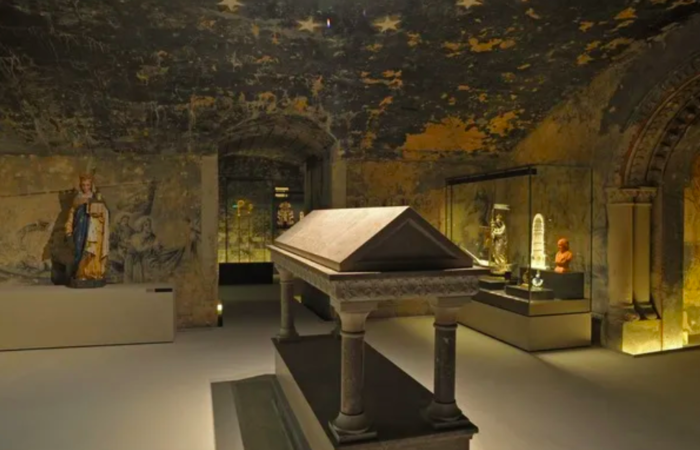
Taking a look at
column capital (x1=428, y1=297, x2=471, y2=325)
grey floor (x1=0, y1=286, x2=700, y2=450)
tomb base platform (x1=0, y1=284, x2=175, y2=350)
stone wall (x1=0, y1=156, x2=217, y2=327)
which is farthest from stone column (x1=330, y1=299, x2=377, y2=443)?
stone wall (x1=0, y1=156, x2=217, y2=327)

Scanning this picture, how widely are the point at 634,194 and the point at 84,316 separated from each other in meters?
7.78

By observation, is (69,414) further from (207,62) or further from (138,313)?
(207,62)

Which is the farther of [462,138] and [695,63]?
[462,138]

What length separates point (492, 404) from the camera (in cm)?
482

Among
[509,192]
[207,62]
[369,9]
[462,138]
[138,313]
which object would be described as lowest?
[138,313]

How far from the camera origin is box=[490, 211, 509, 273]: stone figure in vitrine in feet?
26.7

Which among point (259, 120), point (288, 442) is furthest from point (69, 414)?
point (259, 120)

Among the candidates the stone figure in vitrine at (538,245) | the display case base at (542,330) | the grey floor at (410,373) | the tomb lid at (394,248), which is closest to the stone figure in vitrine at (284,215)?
the grey floor at (410,373)

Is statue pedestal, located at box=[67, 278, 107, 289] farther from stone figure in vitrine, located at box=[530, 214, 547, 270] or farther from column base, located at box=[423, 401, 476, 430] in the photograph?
stone figure in vitrine, located at box=[530, 214, 547, 270]

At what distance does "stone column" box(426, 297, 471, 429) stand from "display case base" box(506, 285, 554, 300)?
391 centimetres

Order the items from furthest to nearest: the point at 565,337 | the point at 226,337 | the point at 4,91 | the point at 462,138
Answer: the point at 462,138
the point at 226,337
the point at 565,337
the point at 4,91

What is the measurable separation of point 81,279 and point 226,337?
222 cm

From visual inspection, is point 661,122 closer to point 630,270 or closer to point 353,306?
point 630,270

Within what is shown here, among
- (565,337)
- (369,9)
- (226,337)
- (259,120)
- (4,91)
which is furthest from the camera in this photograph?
(259,120)
